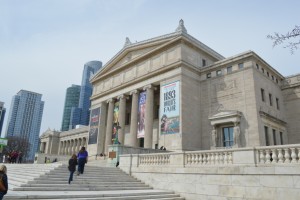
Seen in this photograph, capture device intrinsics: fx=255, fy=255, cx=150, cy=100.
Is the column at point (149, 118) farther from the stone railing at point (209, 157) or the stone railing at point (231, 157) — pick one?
the stone railing at point (209, 157)

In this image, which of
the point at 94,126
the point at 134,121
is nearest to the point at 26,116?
the point at 94,126

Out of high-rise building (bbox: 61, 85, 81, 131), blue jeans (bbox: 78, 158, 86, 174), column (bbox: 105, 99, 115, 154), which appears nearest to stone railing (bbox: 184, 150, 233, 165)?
blue jeans (bbox: 78, 158, 86, 174)

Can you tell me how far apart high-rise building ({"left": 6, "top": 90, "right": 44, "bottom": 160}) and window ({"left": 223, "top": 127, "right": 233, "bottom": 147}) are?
119603mm

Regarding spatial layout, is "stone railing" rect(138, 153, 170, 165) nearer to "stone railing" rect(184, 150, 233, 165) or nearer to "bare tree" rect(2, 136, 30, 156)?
"stone railing" rect(184, 150, 233, 165)

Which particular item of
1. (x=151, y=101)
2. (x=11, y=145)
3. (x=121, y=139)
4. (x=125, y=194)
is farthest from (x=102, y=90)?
(x=11, y=145)

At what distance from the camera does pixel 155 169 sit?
16375 millimetres

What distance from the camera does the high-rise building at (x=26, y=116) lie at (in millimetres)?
127750

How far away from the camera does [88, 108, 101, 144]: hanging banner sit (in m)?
42.0

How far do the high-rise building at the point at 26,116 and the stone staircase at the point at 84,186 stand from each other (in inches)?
4829

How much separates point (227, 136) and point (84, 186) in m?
17.7

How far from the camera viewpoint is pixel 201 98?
103 feet

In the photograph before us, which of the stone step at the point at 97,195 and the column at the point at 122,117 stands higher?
the column at the point at 122,117

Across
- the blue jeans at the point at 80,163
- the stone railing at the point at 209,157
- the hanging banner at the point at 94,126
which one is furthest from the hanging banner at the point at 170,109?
the hanging banner at the point at 94,126

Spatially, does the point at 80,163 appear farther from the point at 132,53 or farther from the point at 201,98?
the point at 132,53
